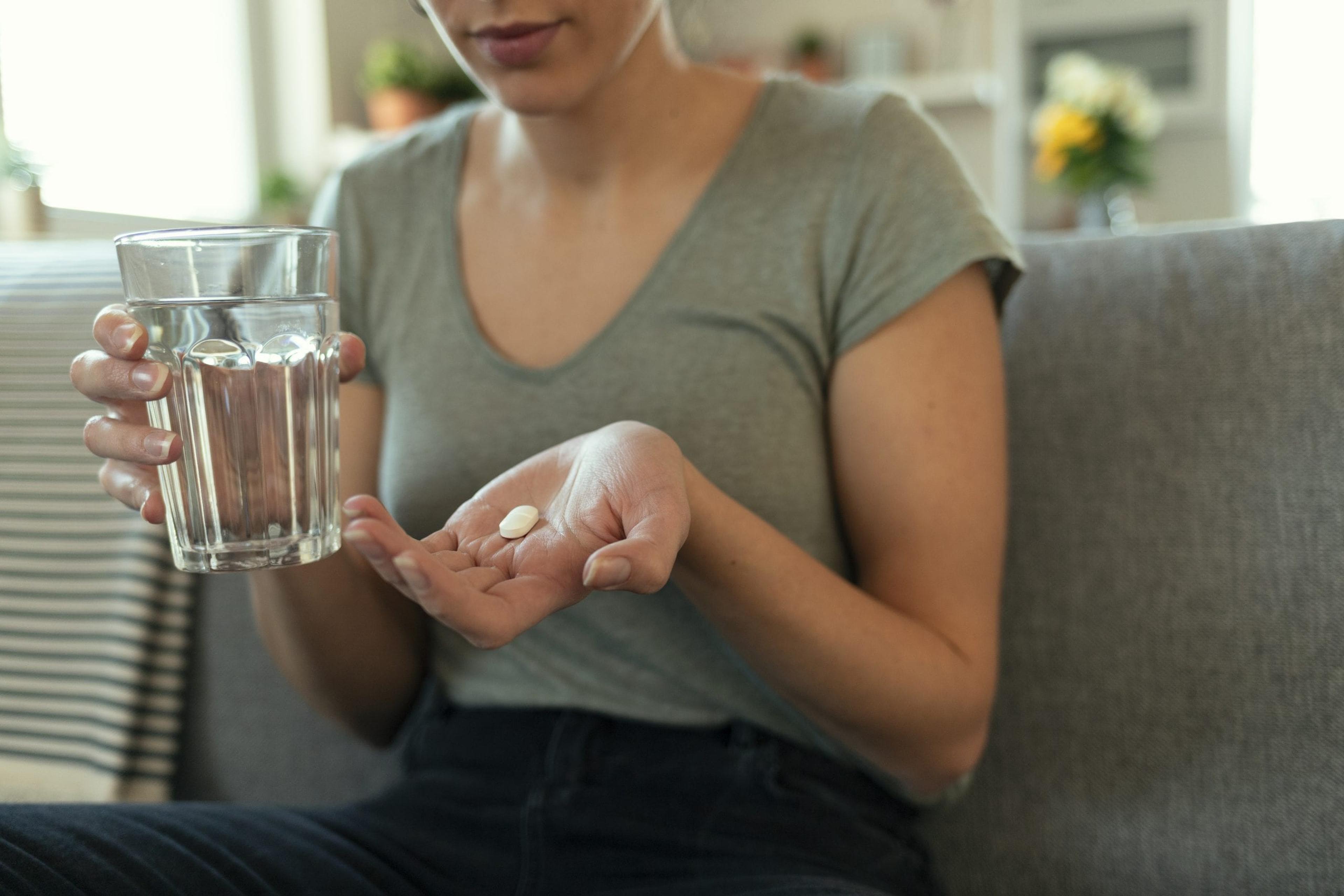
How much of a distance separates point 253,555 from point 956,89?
11.7 feet

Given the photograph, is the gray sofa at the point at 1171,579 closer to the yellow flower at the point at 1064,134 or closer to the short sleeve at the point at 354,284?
the short sleeve at the point at 354,284

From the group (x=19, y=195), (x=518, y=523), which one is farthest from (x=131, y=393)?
(x=19, y=195)

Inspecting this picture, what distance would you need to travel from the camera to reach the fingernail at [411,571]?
49 centimetres

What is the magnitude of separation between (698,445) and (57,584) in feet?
2.46

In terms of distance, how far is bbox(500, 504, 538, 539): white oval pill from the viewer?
0.62 m

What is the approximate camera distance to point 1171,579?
939mm

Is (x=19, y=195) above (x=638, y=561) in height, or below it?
above

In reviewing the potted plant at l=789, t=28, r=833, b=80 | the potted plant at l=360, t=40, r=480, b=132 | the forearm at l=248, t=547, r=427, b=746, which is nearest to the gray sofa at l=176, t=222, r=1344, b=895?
the forearm at l=248, t=547, r=427, b=746

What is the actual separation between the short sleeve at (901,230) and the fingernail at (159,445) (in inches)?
19.6

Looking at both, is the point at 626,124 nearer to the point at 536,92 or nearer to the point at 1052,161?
the point at 536,92

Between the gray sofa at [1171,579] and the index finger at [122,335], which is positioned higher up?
the index finger at [122,335]

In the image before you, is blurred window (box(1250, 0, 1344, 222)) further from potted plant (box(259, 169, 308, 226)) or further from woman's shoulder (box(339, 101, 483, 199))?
woman's shoulder (box(339, 101, 483, 199))

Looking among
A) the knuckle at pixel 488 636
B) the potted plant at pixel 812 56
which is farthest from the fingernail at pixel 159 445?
the potted plant at pixel 812 56

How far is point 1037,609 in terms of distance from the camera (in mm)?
982
